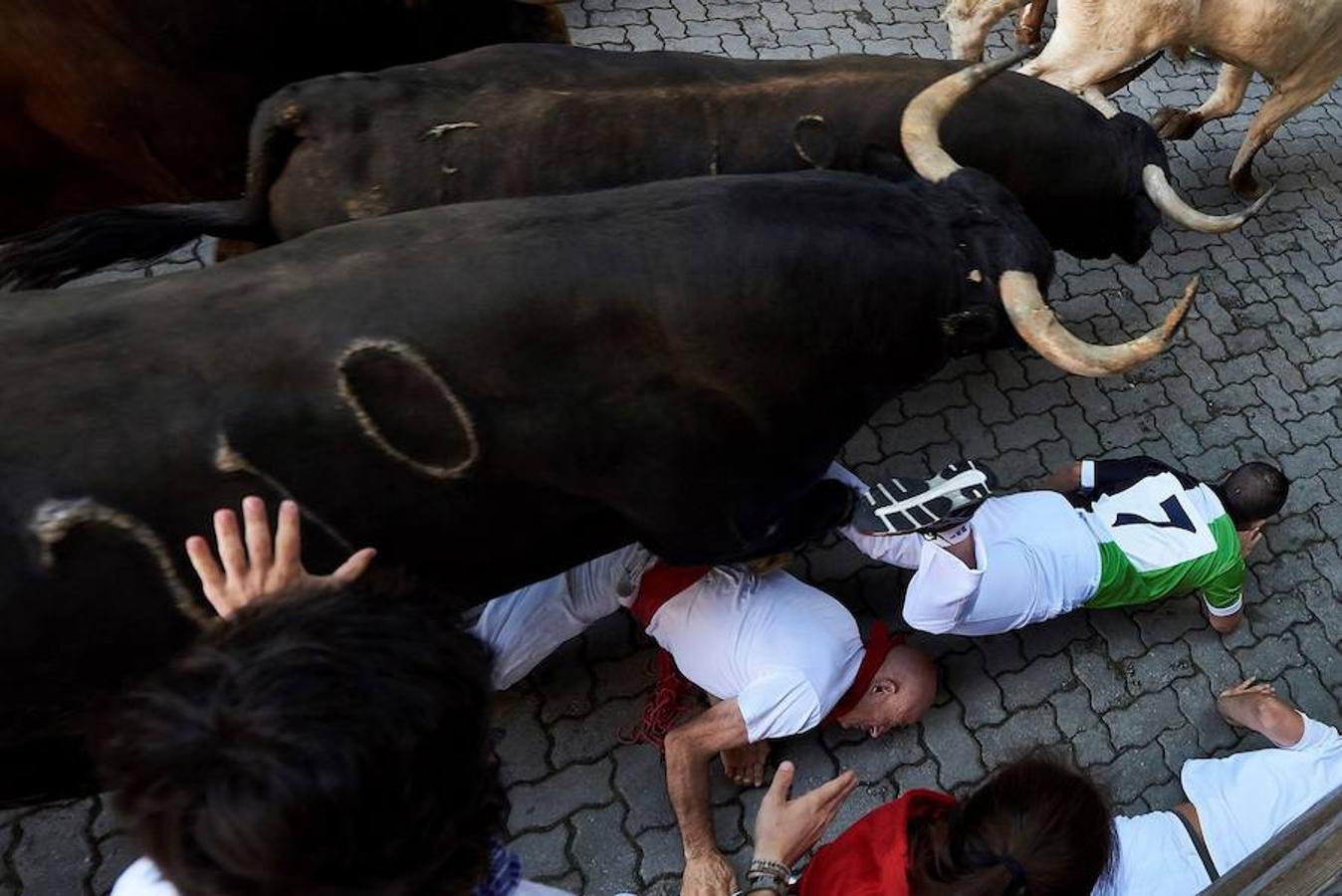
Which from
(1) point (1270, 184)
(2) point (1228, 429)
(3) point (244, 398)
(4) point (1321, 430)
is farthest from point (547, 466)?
(1) point (1270, 184)

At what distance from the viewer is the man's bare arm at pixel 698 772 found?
2889 mm

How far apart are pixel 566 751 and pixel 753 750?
1.85 ft

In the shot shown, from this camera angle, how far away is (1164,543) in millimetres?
3439

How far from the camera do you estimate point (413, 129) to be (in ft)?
9.62

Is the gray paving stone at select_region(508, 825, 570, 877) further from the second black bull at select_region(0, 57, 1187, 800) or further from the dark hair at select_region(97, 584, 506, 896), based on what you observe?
the dark hair at select_region(97, 584, 506, 896)

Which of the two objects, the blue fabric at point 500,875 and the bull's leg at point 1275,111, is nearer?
the blue fabric at point 500,875

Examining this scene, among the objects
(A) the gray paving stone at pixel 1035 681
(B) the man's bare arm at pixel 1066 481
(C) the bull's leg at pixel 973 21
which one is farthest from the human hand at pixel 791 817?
(C) the bull's leg at pixel 973 21

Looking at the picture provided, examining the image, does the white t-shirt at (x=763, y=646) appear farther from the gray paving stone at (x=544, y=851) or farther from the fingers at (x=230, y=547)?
the fingers at (x=230, y=547)

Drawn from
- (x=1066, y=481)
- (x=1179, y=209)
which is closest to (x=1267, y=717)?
(x=1066, y=481)

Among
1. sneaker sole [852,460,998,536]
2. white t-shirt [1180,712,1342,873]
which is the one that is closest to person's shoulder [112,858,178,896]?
sneaker sole [852,460,998,536]

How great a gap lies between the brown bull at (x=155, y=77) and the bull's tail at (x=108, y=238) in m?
0.45

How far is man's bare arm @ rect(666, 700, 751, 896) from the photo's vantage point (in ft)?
9.48

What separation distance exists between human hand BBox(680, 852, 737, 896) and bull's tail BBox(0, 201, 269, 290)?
7.09 ft

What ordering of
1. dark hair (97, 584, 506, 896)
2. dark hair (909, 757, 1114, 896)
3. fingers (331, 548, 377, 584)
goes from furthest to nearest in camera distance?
dark hair (909, 757, 1114, 896) → fingers (331, 548, 377, 584) → dark hair (97, 584, 506, 896)
